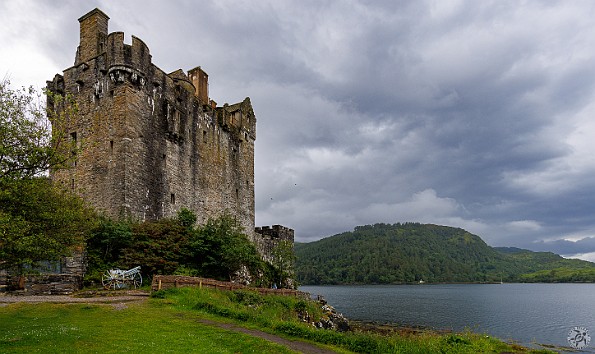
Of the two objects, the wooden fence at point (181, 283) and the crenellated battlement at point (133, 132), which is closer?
the wooden fence at point (181, 283)

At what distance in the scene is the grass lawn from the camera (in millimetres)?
12523

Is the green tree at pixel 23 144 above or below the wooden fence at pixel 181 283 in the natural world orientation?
above

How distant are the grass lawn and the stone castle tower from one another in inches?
521

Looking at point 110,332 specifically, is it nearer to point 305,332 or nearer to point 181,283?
point 305,332

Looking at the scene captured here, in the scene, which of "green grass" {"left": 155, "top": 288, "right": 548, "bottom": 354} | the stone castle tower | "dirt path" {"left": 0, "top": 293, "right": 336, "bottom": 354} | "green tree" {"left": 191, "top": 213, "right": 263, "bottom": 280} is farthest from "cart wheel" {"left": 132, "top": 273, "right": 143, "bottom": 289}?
the stone castle tower

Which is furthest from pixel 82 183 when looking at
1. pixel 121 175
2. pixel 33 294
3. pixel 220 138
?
pixel 220 138

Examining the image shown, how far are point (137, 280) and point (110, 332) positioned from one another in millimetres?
12462

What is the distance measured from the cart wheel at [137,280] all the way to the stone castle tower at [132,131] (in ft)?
18.3

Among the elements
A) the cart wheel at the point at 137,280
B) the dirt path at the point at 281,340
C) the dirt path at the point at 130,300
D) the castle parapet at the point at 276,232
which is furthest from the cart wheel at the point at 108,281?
the castle parapet at the point at 276,232

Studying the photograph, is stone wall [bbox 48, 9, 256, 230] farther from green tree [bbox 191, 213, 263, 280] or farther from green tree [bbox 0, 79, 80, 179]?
green tree [bbox 0, 79, 80, 179]

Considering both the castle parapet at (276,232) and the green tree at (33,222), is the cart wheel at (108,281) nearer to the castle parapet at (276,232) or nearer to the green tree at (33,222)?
the green tree at (33,222)

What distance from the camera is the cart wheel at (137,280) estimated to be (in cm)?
2587

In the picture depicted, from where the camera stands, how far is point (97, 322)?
16078mm

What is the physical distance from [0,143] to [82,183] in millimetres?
20589
